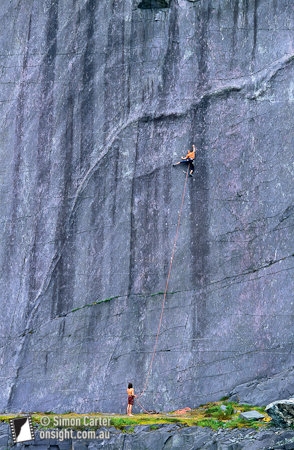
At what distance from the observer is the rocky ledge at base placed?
27328mm

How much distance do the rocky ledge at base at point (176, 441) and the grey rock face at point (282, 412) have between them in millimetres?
193

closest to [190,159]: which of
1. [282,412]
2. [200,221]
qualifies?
[200,221]

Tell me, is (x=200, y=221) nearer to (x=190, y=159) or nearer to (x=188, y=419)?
(x=190, y=159)

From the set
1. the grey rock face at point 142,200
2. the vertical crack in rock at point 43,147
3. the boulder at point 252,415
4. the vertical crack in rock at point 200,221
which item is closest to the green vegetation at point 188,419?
the boulder at point 252,415

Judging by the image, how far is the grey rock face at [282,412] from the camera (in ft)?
91.0

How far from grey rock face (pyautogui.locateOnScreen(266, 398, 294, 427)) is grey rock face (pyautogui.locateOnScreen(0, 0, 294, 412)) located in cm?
307

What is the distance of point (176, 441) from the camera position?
28.2m

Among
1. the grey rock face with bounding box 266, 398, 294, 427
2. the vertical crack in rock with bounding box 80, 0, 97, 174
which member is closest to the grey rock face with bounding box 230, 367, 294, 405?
the grey rock face with bounding box 266, 398, 294, 427

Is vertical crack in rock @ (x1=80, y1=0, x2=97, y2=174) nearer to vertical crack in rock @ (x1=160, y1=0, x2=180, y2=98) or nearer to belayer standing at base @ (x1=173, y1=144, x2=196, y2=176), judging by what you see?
vertical crack in rock @ (x1=160, y1=0, x2=180, y2=98)

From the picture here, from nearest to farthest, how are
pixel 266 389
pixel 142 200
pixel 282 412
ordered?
pixel 282 412
pixel 266 389
pixel 142 200

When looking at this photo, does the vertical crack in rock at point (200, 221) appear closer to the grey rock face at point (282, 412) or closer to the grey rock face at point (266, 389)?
the grey rock face at point (266, 389)

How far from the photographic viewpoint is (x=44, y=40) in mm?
33625

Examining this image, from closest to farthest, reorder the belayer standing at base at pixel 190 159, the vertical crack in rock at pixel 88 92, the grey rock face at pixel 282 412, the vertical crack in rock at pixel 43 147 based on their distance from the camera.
Result: the grey rock face at pixel 282 412, the belayer standing at base at pixel 190 159, the vertical crack in rock at pixel 43 147, the vertical crack in rock at pixel 88 92

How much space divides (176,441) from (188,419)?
119cm
